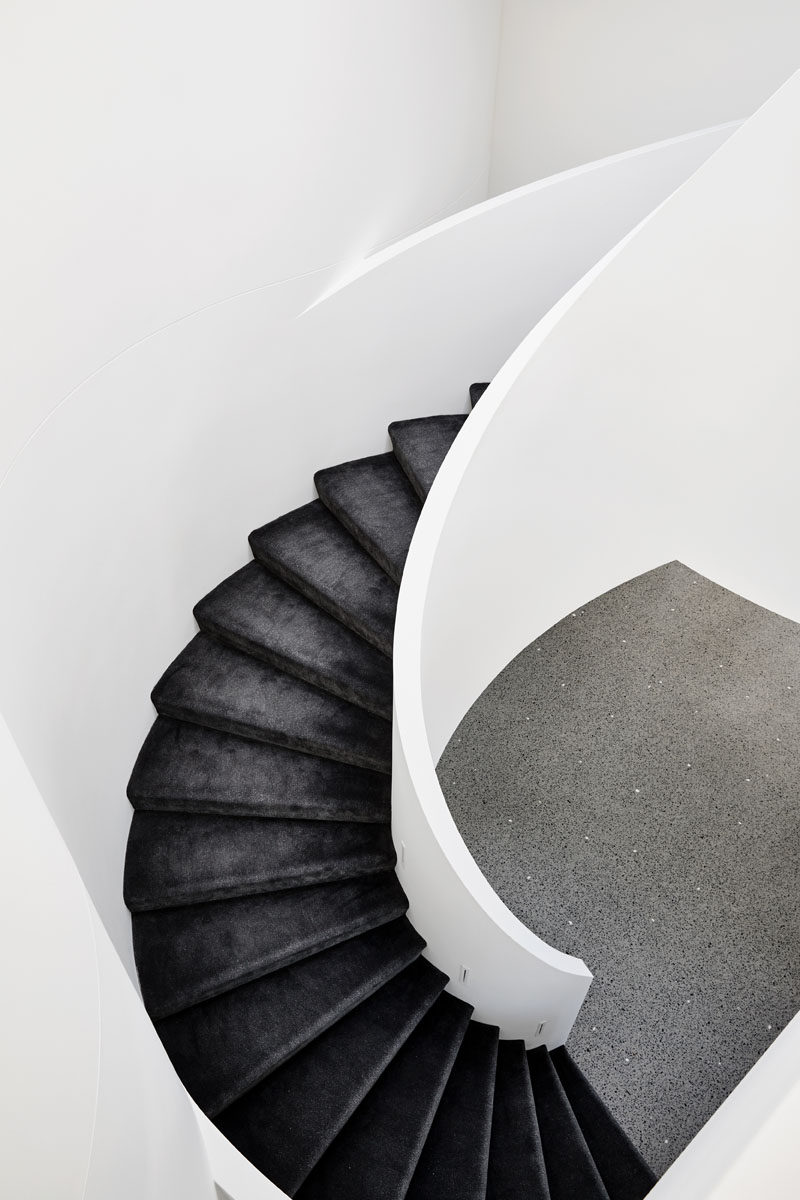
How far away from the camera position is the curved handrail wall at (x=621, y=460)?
3668 millimetres

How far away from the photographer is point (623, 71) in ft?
17.7

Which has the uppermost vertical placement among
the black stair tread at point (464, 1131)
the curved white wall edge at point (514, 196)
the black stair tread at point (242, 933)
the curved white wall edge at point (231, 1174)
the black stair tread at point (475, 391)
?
the curved white wall edge at point (514, 196)

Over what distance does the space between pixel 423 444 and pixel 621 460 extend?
1.11 metres

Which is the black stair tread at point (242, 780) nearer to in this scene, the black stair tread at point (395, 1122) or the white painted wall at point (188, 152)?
the black stair tread at point (395, 1122)

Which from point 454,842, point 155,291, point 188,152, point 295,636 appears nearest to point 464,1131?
point 454,842

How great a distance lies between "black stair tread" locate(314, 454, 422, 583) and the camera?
474 centimetres

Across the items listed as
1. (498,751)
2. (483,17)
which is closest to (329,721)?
(498,751)

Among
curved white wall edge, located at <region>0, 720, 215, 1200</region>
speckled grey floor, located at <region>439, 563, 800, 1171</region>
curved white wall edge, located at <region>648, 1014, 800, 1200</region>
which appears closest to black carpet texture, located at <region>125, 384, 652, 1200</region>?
speckled grey floor, located at <region>439, 563, 800, 1171</region>

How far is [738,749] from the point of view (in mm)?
6301

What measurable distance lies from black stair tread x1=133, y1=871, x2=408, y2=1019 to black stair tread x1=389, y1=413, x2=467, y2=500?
1.99 meters

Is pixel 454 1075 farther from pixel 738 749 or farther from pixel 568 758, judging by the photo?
pixel 738 749

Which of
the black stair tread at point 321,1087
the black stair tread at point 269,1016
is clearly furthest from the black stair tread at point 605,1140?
the black stair tread at point 269,1016

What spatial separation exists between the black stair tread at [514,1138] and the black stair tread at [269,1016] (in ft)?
2.61

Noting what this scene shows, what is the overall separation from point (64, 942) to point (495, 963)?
2568 millimetres
